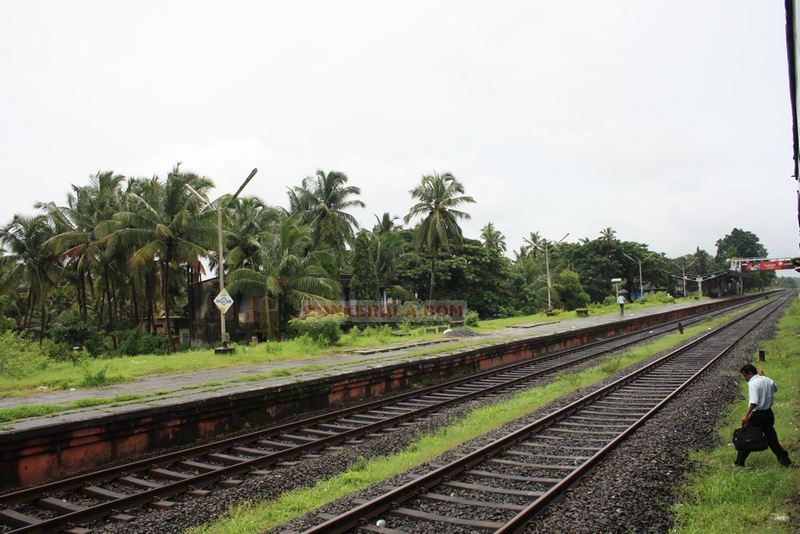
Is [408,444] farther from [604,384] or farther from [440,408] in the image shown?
[604,384]

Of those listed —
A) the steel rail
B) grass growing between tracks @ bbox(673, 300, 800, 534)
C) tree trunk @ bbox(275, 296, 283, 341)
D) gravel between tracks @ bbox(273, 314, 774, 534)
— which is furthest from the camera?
tree trunk @ bbox(275, 296, 283, 341)

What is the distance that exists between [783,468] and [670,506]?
5.95 ft

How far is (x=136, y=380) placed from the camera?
13.3m

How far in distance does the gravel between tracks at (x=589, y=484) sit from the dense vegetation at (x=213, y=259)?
14404 mm

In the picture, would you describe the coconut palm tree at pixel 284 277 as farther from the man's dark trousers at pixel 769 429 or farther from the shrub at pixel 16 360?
the man's dark trousers at pixel 769 429

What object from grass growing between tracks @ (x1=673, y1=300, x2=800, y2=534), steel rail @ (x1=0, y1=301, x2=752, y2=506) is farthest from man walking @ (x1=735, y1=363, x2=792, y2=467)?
steel rail @ (x1=0, y1=301, x2=752, y2=506)

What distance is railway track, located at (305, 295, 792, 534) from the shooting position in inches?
217

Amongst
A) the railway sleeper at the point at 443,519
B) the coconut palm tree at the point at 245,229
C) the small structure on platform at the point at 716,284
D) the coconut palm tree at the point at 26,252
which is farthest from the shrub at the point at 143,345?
the small structure on platform at the point at 716,284

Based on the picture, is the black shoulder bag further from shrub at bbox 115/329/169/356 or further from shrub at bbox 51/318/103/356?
shrub at bbox 51/318/103/356

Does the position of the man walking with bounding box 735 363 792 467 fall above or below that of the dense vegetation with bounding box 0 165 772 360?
below

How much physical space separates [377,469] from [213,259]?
93.2 ft

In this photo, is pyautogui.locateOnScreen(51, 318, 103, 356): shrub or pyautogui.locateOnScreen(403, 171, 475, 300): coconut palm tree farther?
pyautogui.locateOnScreen(403, 171, 475, 300): coconut palm tree

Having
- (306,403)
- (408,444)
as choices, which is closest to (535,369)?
(306,403)

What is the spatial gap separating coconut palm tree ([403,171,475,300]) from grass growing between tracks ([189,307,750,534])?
27.7 meters
